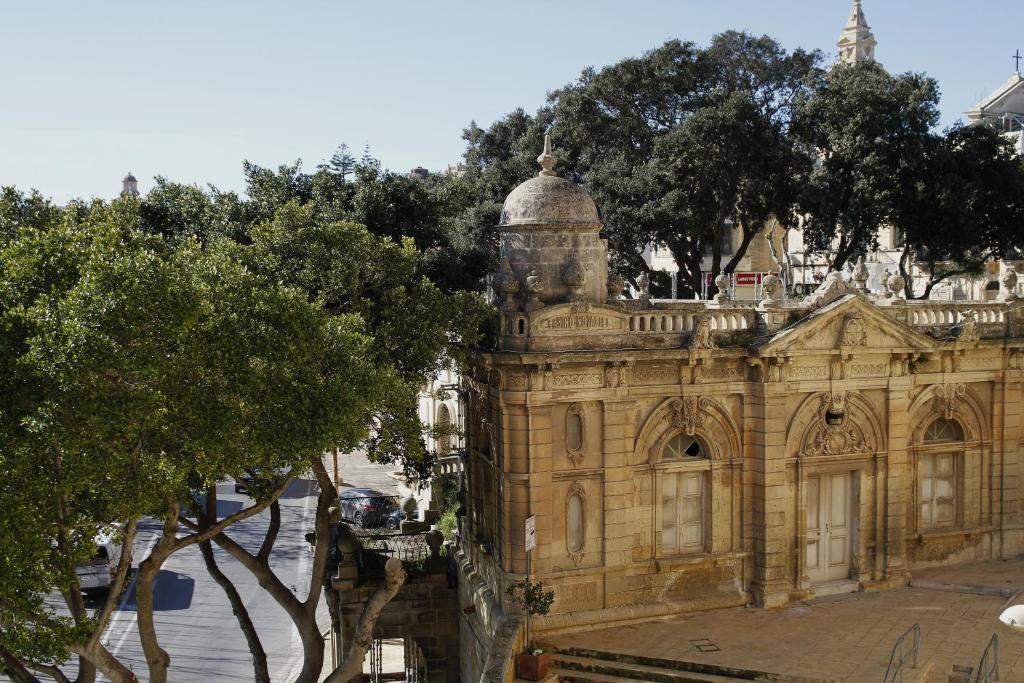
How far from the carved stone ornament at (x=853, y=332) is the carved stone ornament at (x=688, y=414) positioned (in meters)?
3.28

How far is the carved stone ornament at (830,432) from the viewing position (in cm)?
2303

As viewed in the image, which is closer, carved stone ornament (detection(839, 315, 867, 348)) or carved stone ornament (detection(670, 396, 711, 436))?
carved stone ornament (detection(670, 396, 711, 436))

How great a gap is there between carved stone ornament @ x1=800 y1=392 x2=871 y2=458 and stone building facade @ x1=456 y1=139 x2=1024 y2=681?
49mm

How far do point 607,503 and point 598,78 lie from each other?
23.4m

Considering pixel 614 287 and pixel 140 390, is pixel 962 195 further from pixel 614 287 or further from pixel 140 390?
pixel 140 390

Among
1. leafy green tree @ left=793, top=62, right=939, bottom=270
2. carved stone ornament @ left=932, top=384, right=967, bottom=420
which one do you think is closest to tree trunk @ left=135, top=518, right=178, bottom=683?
carved stone ornament @ left=932, top=384, right=967, bottom=420

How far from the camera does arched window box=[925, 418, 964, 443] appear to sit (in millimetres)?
24656

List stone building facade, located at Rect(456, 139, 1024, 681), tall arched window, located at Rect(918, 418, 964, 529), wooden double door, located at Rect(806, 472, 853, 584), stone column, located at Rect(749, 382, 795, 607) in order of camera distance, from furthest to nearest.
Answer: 1. tall arched window, located at Rect(918, 418, 964, 529)
2. wooden double door, located at Rect(806, 472, 853, 584)
3. stone column, located at Rect(749, 382, 795, 607)
4. stone building facade, located at Rect(456, 139, 1024, 681)

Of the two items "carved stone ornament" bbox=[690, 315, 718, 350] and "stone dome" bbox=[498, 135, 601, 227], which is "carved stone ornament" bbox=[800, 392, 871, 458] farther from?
"stone dome" bbox=[498, 135, 601, 227]

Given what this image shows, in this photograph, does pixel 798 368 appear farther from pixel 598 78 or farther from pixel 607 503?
pixel 598 78

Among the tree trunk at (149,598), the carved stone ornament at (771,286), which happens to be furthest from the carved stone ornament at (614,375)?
the tree trunk at (149,598)

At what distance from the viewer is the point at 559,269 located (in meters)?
21.8

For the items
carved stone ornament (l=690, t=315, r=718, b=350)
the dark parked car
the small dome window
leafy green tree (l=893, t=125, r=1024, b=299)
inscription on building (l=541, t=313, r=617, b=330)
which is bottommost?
the dark parked car

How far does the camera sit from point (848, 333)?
74.1 ft
